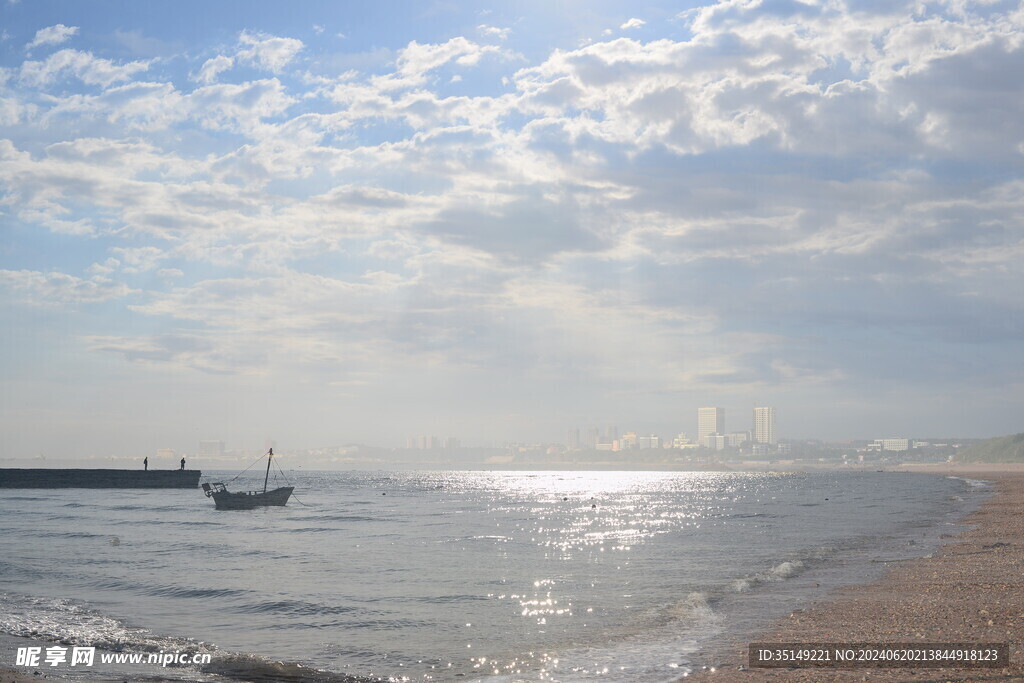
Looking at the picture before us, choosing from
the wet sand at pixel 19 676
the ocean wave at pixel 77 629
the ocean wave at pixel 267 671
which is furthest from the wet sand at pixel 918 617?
the ocean wave at pixel 77 629

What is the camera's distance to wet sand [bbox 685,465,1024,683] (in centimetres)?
1335

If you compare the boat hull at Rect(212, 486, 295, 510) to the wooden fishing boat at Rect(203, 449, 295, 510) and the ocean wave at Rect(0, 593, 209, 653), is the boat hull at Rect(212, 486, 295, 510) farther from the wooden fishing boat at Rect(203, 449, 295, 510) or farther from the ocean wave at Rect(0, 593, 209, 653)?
the ocean wave at Rect(0, 593, 209, 653)

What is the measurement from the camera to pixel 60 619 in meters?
21.8

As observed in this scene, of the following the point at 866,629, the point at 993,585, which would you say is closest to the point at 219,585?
the point at 866,629

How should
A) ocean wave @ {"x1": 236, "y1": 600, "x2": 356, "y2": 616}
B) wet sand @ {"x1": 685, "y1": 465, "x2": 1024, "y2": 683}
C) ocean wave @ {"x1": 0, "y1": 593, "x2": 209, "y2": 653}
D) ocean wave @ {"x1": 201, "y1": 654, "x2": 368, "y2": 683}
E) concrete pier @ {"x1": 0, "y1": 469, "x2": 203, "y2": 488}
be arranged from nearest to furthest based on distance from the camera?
wet sand @ {"x1": 685, "y1": 465, "x2": 1024, "y2": 683} → ocean wave @ {"x1": 201, "y1": 654, "x2": 368, "y2": 683} → ocean wave @ {"x1": 0, "y1": 593, "x2": 209, "y2": 653} → ocean wave @ {"x1": 236, "y1": 600, "x2": 356, "y2": 616} → concrete pier @ {"x1": 0, "y1": 469, "x2": 203, "y2": 488}

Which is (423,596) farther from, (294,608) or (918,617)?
(918,617)

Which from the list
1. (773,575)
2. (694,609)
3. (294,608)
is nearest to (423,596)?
(294,608)

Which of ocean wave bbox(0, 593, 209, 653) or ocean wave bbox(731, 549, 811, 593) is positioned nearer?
ocean wave bbox(0, 593, 209, 653)

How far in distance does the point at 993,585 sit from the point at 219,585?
1039 inches

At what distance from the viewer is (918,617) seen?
1806 centimetres

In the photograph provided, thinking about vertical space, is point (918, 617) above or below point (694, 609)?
above

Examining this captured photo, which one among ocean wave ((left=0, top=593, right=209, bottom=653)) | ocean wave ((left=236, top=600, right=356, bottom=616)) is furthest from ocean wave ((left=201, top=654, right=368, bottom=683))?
ocean wave ((left=236, top=600, right=356, bottom=616))

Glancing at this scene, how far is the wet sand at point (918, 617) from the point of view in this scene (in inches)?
526

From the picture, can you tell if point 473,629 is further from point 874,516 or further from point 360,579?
point 874,516
